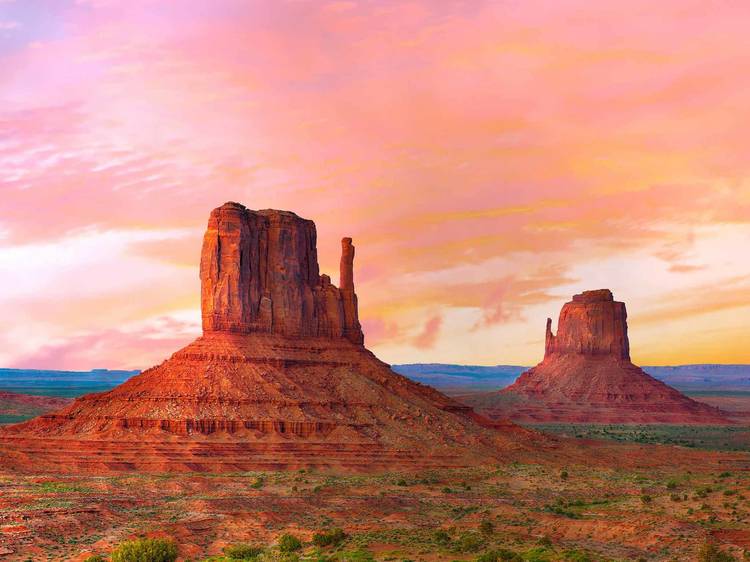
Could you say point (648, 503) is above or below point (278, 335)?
below

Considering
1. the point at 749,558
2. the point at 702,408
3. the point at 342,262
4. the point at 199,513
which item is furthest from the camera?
the point at 702,408

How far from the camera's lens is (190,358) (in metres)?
109

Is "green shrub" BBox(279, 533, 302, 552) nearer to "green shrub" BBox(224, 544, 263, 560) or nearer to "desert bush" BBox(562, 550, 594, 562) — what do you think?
"green shrub" BBox(224, 544, 263, 560)

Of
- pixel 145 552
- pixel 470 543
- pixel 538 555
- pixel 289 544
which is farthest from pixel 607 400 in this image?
pixel 145 552

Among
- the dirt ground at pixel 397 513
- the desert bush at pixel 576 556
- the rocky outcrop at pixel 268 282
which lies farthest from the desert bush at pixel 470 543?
the rocky outcrop at pixel 268 282

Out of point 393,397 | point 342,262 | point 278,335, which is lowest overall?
point 393,397

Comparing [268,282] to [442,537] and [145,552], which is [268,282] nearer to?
[442,537]

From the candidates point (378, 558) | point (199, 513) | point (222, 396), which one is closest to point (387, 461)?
point (222, 396)

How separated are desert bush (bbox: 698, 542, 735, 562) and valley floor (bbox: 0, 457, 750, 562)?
78 cm

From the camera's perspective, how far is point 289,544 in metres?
58.1

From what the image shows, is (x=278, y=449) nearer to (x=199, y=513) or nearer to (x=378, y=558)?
(x=199, y=513)

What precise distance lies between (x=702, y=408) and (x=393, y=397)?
10138 cm

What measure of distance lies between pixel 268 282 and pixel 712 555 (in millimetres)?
73522

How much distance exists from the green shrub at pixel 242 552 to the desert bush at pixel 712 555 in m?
22.8
